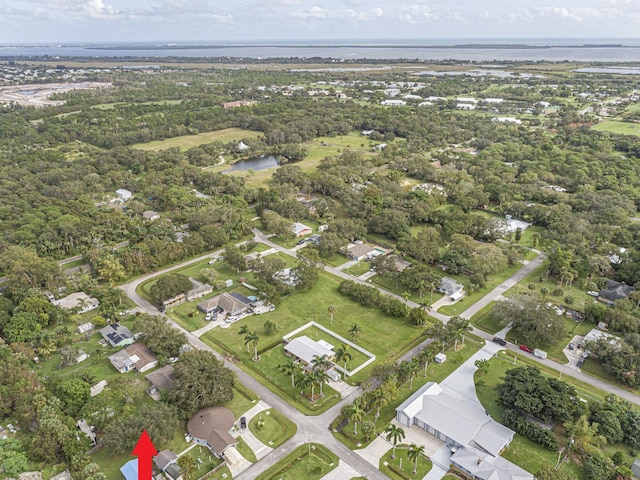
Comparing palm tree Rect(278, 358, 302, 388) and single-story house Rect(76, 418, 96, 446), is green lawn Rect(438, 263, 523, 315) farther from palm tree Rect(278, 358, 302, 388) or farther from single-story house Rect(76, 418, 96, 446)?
single-story house Rect(76, 418, 96, 446)

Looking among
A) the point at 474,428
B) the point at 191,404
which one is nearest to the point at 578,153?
the point at 474,428

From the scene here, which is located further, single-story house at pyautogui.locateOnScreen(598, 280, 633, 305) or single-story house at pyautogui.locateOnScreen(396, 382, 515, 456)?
single-story house at pyautogui.locateOnScreen(598, 280, 633, 305)

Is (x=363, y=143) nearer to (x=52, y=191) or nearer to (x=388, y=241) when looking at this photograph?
(x=388, y=241)

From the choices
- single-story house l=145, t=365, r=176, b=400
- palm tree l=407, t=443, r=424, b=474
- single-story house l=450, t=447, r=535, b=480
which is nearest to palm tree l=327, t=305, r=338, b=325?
single-story house l=145, t=365, r=176, b=400

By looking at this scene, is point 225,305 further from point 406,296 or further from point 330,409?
point 406,296

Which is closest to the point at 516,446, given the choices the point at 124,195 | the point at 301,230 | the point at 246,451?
the point at 246,451

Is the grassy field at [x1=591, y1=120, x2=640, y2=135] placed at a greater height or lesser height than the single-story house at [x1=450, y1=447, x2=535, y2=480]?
greater

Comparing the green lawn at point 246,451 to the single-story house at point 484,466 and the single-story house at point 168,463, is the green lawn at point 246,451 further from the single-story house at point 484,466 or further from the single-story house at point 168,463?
the single-story house at point 484,466
